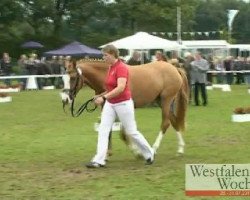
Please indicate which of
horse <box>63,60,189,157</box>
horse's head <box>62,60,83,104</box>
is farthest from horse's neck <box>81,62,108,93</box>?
horse's head <box>62,60,83,104</box>

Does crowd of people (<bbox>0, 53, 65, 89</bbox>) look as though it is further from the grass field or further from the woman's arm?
the woman's arm

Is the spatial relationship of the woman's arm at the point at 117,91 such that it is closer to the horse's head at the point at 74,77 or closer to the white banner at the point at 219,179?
the horse's head at the point at 74,77

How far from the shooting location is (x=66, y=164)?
33.6ft

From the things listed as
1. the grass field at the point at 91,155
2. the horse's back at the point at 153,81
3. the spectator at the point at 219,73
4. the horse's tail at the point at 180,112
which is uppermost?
the horse's back at the point at 153,81

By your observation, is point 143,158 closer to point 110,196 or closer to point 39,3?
point 110,196

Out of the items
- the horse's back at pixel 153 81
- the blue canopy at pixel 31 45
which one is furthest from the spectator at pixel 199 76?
the blue canopy at pixel 31 45

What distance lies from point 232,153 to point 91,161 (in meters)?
2.51

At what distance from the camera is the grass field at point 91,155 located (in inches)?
319

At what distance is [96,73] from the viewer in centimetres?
1059

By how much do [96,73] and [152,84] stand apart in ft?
3.41

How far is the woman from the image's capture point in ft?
31.1

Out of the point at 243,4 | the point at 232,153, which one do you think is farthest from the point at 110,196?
the point at 243,4

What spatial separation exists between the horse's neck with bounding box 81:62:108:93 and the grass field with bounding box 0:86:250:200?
1.27 metres

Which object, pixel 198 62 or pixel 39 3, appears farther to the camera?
pixel 39 3
